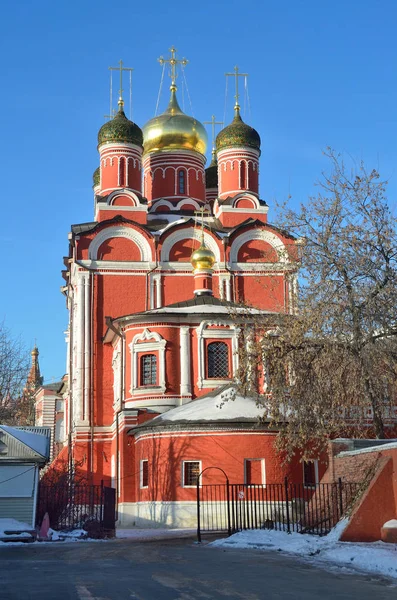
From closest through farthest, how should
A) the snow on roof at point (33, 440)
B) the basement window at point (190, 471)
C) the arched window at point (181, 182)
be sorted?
the snow on roof at point (33, 440), the basement window at point (190, 471), the arched window at point (181, 182)

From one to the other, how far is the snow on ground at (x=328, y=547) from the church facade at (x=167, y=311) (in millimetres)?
3968

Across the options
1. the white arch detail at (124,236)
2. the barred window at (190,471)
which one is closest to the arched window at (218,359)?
the barred window at (190,471)

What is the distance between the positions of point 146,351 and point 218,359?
2425 millimetres

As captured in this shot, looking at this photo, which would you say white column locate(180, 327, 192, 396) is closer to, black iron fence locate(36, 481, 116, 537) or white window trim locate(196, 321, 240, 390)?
white window trim locate(196, 321, 240, 390)

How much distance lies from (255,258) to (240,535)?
18682mm

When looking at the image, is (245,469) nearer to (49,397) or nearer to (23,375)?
(23,375)

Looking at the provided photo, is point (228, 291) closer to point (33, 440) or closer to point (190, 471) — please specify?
point (190, 471)

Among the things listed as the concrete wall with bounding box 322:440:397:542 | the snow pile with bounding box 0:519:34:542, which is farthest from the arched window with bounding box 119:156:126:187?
the concrete wall with bounding box 322:440:397:542

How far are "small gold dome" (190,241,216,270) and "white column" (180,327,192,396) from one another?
12.5 feet

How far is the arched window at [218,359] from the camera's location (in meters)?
28.3

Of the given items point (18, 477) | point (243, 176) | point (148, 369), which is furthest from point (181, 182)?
point (18, 477)

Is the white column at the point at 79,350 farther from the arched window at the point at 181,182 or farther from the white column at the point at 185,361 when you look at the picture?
the arched window at the point at 181,182

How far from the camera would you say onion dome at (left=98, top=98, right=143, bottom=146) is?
3625cm

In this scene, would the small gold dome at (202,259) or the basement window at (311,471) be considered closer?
the basement window at (311,471)
